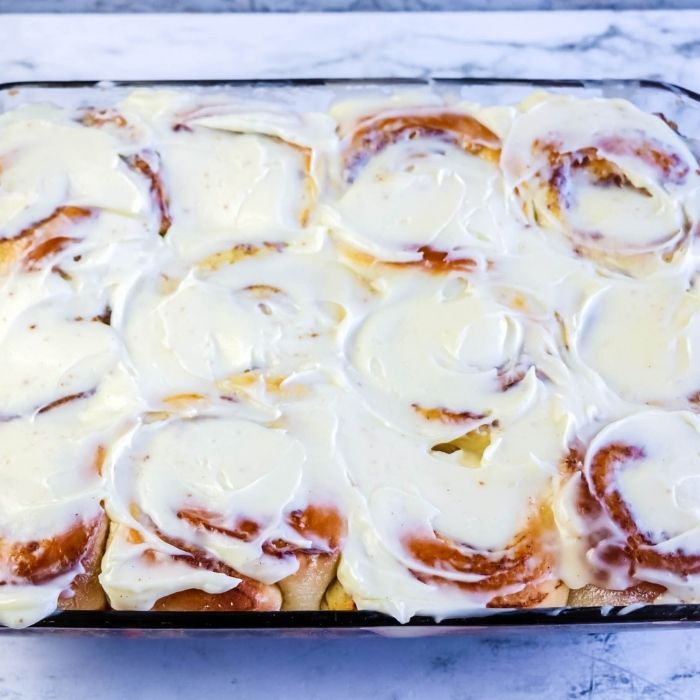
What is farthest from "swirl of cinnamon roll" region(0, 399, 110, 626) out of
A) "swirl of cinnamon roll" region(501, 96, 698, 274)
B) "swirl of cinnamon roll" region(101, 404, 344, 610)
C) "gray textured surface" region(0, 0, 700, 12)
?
"gray textured surface" region(0, 0, 700, 12)

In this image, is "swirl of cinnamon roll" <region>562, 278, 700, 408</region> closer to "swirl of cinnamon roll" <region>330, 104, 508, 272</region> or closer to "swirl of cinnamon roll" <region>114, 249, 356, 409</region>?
"swirl of cinnamon roll" <region>330, 104, 508, 272</region>

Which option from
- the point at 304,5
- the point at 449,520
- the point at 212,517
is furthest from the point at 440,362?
the point at 304,5

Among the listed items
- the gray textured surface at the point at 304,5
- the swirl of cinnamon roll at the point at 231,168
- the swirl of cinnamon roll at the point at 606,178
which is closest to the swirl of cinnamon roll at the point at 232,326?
the swirl of cinnamon roll at the point at 231,168

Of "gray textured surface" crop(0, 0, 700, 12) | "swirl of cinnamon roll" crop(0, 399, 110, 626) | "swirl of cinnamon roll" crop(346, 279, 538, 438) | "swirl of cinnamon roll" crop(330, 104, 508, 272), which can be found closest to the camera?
"swirl of cinnamon roll" crop(0, 399, 110, 626)

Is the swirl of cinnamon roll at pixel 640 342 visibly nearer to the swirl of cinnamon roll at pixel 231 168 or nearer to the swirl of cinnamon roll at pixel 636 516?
the swirl of cinnamon roll at pixel 636 516

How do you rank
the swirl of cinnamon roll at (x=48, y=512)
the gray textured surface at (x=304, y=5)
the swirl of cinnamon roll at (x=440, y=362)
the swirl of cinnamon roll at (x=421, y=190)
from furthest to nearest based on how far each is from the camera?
the gray textured surface at (x=304, y=5), the swirl of cinnamon roll at (x=421, y=190), the swirl of cinnamon roll at (x=440, y=362), the swirl of cinnamon roll at (x=48, y=512)

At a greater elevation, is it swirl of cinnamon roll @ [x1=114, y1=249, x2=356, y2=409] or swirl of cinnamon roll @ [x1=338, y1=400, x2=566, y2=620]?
swirl of cinnamon roll @ [x1=114, y1=249, x2=356, y2=409]
